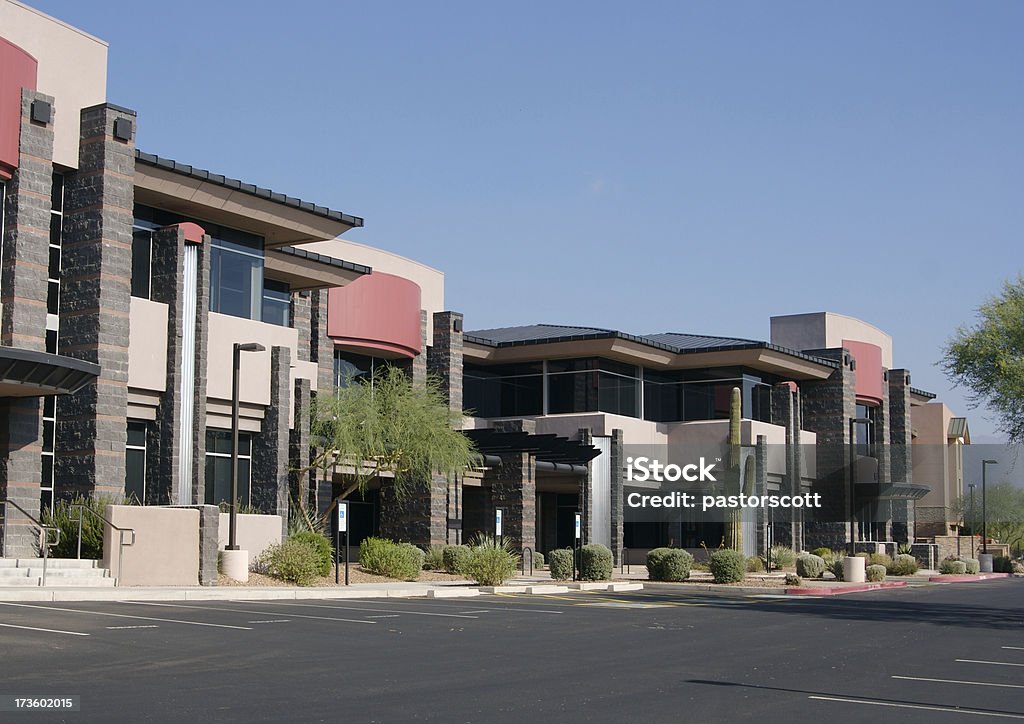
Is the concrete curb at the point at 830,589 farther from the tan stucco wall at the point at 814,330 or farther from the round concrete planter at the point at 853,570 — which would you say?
the tan stucco wall at the point at 814,330

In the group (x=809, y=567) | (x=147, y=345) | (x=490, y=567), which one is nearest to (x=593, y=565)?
(x=490, y=567)

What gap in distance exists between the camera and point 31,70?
97.0 ft

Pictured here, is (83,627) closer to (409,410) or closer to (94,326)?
(94,326)

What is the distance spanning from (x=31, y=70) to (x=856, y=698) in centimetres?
2474

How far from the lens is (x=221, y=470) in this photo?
116ft

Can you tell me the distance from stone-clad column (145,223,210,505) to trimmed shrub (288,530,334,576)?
9.47ft

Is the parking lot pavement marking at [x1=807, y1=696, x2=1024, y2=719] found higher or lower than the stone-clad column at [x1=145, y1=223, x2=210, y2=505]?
lower

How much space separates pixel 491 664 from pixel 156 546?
1563 centimetres

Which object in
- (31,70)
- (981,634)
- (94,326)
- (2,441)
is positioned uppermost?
(31,70)

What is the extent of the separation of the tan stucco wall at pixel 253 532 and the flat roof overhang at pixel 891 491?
1635 inches

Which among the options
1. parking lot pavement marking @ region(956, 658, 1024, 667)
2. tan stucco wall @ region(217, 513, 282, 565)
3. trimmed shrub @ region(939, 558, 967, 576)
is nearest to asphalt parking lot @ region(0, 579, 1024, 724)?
parking lot pavement marking @ region(956, 658, 1024, 667)

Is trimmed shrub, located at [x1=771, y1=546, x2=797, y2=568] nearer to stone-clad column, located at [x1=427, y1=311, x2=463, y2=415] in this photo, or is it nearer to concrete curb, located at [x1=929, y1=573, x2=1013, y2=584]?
concrete curb, located at [x1=929, y1=573, x2=1013, y2=584]

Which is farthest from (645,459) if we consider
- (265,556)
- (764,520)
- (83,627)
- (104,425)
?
(83,627)

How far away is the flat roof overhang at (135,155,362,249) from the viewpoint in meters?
32.5
